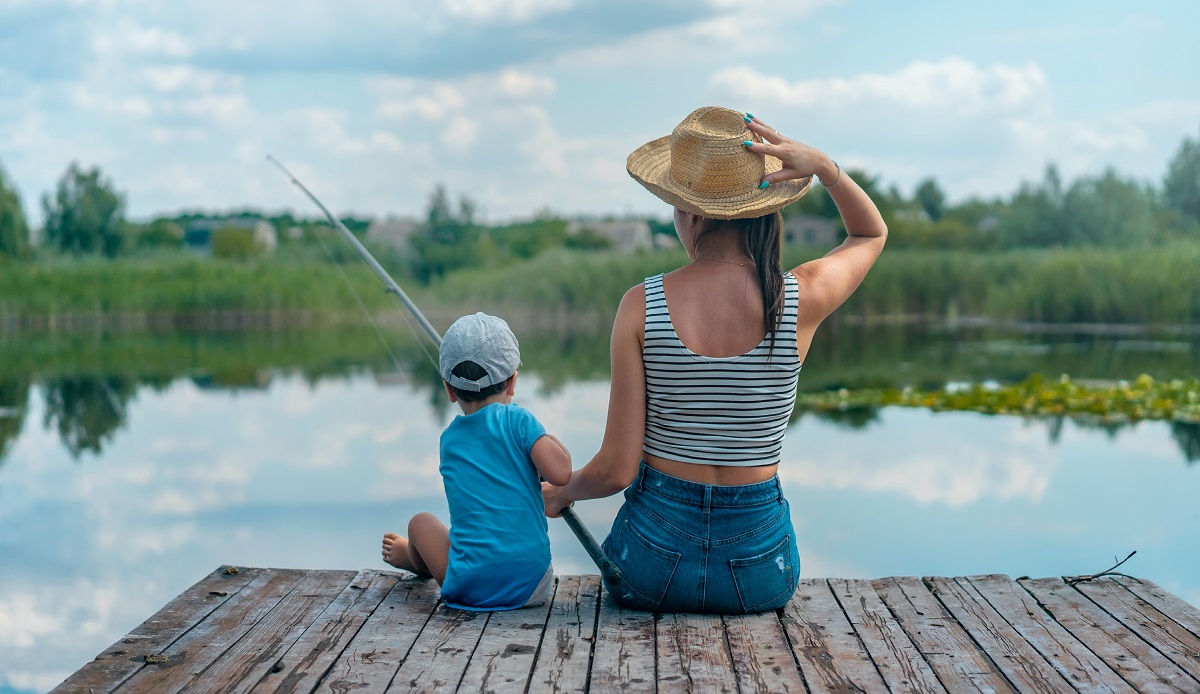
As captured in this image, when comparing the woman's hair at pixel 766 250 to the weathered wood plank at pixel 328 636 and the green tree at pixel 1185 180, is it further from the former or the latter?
the green tree at pixel 1185 180

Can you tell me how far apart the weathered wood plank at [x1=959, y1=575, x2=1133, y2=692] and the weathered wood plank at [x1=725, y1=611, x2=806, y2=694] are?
0.45 metres

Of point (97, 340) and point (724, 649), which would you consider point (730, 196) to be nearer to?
point (724, 649)

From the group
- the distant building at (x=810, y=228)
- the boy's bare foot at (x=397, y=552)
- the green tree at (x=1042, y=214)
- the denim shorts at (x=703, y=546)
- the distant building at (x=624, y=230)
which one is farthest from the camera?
the distant building at (x=624, y=230)

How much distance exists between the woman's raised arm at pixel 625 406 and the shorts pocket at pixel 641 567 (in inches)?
4.9

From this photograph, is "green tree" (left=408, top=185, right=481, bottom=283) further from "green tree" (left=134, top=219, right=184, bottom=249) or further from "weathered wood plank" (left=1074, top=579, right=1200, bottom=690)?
"weathered wood plank" (left=1074, top=579, right=1200, bottom=690)

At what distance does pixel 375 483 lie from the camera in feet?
19.5

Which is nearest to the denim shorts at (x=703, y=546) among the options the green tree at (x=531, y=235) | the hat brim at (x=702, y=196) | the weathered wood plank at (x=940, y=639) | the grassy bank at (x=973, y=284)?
the weathered wood plank at (x=940, y=639)

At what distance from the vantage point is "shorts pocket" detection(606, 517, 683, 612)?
2.12 meters

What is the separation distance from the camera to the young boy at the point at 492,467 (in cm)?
214

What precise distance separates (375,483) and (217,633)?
12.7ft

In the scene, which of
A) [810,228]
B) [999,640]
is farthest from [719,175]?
[810,228]

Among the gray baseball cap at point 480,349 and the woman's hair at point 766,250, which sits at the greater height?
the woman's hair at point 766,250

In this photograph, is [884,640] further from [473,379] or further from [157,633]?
[157,633]

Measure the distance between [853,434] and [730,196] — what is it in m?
5.27
